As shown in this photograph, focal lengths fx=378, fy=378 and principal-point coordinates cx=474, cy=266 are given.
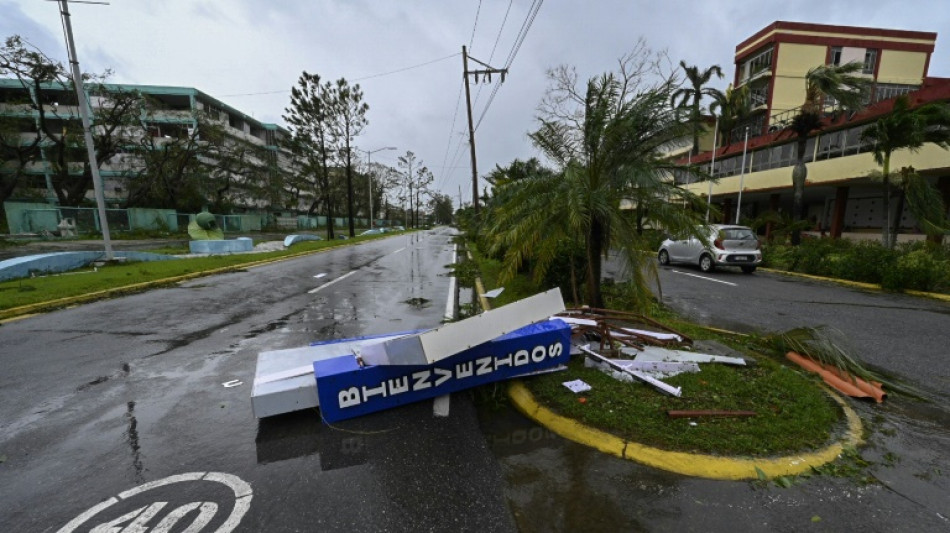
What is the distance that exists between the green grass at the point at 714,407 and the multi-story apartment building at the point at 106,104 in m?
39.6

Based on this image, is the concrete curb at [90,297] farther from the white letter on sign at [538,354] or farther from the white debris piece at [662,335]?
the white debris piece at [662,335]

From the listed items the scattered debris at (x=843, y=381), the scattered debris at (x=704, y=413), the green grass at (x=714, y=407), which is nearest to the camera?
the green grass at (x=714, y=407)

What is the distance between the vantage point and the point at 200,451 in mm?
2854

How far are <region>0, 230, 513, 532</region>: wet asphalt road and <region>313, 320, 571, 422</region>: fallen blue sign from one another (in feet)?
0.55

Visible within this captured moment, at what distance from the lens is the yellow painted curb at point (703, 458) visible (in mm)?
2576

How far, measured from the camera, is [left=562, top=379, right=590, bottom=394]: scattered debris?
355 cm

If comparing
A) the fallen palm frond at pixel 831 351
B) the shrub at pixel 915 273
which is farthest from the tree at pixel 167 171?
the shrub at pixel 915 273

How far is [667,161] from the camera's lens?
5.73 metres

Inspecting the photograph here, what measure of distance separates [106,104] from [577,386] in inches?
1633

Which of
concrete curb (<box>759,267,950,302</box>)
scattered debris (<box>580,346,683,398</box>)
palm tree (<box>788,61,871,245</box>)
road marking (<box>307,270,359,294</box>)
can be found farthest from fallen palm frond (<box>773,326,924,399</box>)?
palm tree (<box>788,61,871,245</box>)

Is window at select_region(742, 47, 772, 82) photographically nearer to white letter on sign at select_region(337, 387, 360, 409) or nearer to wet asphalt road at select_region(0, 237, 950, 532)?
wet asphalt road at select_region(0, 237, 950, 532)

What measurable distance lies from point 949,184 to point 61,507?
26575mm

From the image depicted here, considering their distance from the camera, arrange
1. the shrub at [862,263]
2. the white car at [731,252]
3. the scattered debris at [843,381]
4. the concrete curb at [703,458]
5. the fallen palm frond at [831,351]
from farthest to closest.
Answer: the white car at [731,252] < the shrub at [862,263] < the fallen palm frond at [831,351] < the scattered debris at [843,381] < the concrete curb at [703,458]

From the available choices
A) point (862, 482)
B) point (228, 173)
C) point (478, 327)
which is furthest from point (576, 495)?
point (228, 173)
